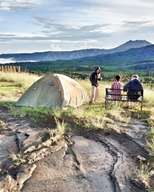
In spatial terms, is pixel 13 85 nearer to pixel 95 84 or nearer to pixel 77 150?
pixel 95 84

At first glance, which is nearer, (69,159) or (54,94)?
(69,159)

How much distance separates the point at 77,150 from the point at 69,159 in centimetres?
69

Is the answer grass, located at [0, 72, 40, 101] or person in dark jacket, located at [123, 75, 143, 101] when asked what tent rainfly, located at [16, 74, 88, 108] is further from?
person in dark jacket, located at [123, 75, 143, 101]

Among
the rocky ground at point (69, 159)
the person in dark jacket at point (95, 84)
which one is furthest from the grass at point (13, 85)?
the rocky ground at point (69, 159)

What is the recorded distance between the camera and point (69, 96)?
20.5m

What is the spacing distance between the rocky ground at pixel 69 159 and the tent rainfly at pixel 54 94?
3816 millimetres

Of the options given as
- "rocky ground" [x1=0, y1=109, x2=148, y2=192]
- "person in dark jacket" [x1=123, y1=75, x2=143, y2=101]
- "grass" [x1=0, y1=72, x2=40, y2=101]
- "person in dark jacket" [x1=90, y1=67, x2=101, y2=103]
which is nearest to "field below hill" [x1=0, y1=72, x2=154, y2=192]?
"rocky ground" [x1=0, y1=109, x2=148, y2=192]

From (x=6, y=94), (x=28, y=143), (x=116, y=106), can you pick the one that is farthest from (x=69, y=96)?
(x=28, y=143)

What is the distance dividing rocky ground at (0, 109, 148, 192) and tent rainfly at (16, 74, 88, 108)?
3.82m

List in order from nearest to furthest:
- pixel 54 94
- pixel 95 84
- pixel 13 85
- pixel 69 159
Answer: pixel 69 159
pixel 54 94
pixel 95 84
pixel 13 85

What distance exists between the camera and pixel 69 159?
13719 mm

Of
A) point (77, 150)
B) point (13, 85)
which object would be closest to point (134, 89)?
point (77, 150)

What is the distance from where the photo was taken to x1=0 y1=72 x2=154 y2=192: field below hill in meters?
12.4

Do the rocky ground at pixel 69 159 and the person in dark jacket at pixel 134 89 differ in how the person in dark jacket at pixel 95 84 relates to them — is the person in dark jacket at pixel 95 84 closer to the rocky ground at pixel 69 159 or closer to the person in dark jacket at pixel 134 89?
the person in dark jacket at pixel 134 89
